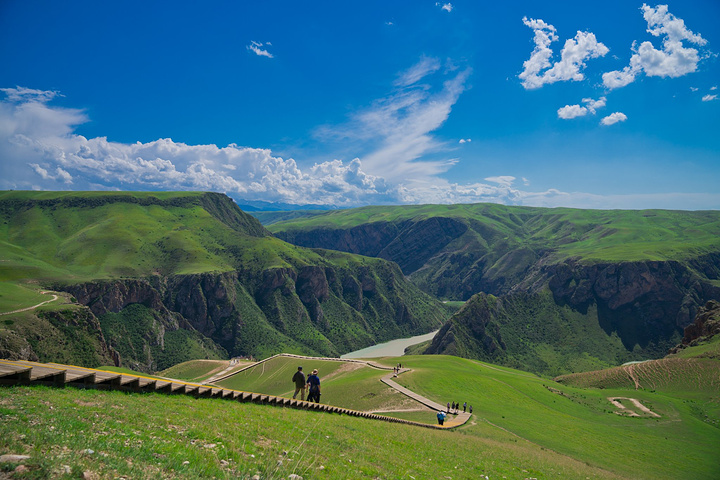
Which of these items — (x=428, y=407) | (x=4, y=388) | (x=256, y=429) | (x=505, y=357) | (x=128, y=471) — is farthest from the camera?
(x=505, y=357)

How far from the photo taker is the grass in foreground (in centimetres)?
769

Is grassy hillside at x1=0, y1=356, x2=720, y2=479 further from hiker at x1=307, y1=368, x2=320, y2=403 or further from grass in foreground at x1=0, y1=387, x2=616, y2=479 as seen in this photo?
hiker at x1=307, y1=368, x2=320, y2=403

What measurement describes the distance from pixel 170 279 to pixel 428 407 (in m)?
171

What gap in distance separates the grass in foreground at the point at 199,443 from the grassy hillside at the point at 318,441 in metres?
0.05

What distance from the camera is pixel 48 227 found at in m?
196

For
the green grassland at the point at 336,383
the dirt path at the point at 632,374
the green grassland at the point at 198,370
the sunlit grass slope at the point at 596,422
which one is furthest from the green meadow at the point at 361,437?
the green grassland at the point at 198,370

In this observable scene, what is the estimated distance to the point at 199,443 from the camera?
10.9m

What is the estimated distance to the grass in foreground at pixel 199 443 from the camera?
25.2ft

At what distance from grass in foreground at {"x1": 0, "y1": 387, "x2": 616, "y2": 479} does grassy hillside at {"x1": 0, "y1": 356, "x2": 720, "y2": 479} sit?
0.05 m

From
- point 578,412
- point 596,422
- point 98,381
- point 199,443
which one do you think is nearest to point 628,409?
point 578,412

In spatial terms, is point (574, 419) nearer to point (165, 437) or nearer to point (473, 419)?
point (473, 419)

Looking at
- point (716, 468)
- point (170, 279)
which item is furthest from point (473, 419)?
point (170, 279)

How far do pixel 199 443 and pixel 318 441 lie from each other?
568 centimetres

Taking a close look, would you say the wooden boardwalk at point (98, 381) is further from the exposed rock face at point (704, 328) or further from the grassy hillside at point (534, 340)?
the exposed rock face at point (704, 328)
